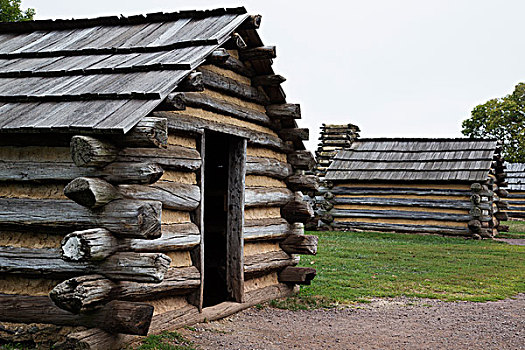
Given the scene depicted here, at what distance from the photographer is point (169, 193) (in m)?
7.44

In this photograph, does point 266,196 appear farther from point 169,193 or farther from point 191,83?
point 191,83

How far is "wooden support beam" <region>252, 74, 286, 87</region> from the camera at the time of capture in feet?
32.3

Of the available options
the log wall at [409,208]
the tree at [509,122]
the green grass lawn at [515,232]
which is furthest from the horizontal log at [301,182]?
the tree at [509,122]

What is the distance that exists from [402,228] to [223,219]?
14495 millimetres

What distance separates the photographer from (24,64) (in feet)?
26.5

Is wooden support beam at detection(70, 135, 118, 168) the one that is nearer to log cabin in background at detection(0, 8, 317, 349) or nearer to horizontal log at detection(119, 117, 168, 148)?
log cabin in background at detection(0, 8, 317, 349)

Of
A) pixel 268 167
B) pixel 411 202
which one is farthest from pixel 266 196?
pixel 411 202

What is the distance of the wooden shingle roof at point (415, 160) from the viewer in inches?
926

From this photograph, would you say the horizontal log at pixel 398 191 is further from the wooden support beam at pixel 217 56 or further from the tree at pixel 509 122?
the tree at pixel 509 122

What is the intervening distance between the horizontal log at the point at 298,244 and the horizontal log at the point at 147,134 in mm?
5085

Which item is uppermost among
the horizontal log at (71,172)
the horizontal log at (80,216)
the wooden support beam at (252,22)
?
the wooden support beam at (252,22)

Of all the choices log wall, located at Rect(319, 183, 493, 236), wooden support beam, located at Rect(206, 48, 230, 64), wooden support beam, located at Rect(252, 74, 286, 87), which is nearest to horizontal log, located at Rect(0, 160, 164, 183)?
wooden support beam, located at Rect(206, 48, 230, 64)

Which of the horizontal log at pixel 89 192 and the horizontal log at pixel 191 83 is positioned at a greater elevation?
the horizontal log at pixel 191 83

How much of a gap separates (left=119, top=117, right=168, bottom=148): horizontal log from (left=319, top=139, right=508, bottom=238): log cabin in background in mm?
18443
